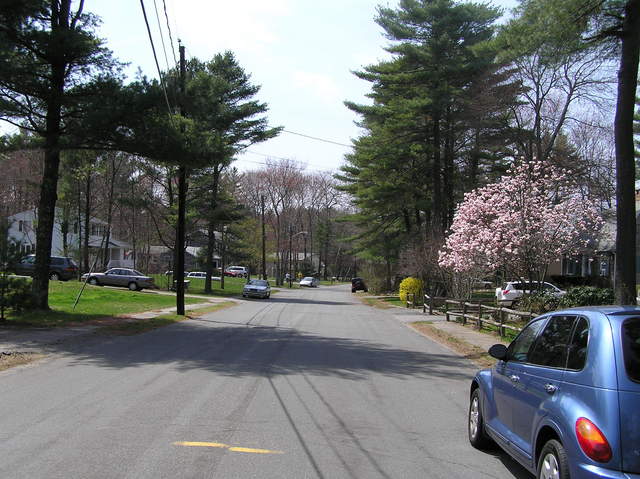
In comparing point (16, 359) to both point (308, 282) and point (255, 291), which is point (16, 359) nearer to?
point (255, 291)

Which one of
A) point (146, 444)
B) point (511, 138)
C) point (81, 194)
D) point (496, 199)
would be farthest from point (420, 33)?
point (146, 444)

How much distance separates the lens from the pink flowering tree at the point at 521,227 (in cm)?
2180

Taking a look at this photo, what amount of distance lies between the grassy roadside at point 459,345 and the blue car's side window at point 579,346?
8640 millimetres

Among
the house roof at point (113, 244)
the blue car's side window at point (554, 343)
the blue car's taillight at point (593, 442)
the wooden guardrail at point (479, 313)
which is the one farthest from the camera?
the house roof at point (113, 244)

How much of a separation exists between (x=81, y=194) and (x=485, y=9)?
36.3 m

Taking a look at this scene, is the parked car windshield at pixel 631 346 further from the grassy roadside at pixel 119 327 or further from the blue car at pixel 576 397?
the grassy roadside at pixel 119 327

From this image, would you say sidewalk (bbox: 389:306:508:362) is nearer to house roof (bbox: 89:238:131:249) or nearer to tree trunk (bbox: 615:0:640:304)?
tree trunk (bbox: 615:0:640:304)

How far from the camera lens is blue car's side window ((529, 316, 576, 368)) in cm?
468

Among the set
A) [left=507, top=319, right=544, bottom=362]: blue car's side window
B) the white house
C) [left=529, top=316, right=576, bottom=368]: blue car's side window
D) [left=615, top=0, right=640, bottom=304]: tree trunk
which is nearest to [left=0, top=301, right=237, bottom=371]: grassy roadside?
[left=507, top=319, right=544, bottom=362]: blue car's side window

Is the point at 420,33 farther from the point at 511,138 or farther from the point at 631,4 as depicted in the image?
the point at 631,4

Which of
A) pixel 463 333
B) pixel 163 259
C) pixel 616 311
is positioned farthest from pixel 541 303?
pixel 163 259

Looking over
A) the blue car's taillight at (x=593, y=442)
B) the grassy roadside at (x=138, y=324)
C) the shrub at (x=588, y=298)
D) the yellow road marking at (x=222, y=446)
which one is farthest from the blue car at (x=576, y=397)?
the shrub at (x=588, y=298)

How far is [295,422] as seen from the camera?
7137 mm

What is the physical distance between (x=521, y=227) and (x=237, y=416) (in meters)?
16.9
